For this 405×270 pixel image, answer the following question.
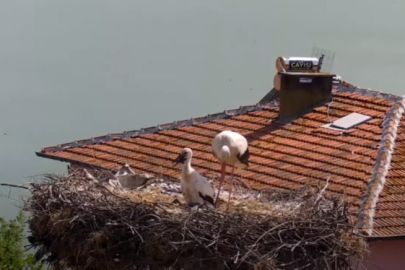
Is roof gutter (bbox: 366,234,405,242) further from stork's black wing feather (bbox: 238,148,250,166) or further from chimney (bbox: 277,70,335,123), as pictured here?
chimney (bbox: 277,70,335,123)

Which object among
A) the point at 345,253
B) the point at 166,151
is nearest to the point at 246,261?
the point at 345,253

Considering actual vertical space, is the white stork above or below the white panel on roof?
above

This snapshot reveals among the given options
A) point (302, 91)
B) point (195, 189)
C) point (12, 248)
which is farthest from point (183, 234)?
point (12, 248)

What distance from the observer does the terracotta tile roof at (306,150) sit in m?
11.2

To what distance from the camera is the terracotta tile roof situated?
36.9ft

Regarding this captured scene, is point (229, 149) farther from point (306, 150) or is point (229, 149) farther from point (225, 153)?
point (306, 150)

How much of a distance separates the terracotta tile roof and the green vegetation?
1.83 metres

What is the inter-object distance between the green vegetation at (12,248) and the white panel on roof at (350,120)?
490 cm

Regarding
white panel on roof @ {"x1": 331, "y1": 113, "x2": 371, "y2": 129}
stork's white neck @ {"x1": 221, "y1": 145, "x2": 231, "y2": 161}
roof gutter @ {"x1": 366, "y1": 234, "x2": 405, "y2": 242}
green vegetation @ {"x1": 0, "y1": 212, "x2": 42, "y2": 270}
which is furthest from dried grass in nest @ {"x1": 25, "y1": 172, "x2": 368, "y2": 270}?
green vegetation @ {"x1": 0, "y1": 212, "x2": 42, "y2": 270}

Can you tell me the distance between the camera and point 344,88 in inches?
561

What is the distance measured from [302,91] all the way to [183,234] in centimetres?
610

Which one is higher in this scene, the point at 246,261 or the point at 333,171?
the point at 246,261

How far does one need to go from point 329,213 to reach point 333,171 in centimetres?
309

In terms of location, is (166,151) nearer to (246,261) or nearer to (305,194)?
(305,194)
